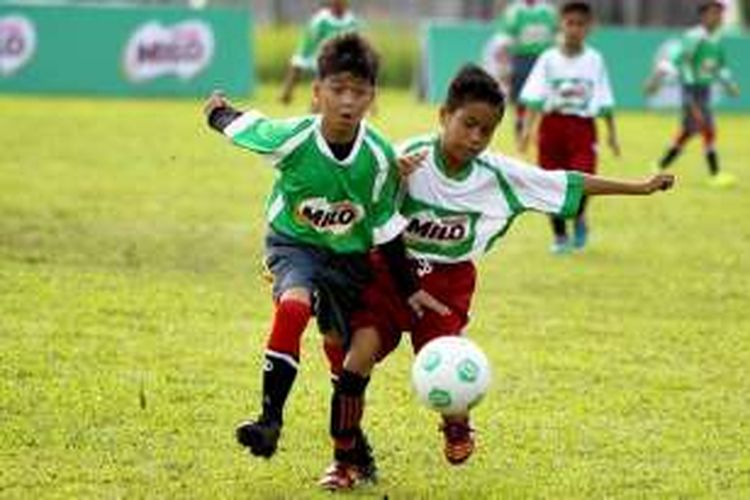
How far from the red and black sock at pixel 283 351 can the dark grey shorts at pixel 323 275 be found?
11cm

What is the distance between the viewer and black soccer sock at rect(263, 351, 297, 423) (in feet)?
20.1

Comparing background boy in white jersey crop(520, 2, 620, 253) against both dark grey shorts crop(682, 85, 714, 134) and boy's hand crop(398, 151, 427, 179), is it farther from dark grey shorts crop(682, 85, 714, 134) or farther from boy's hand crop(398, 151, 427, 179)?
boy's hand crop(398, 151, 427, 179)

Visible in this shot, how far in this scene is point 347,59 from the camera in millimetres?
6219

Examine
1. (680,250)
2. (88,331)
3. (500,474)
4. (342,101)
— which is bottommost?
(680,250)

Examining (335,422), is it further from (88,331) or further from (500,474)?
(88,331)

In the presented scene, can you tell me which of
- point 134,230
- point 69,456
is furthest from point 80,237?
point 69,456

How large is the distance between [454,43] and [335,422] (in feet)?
73.4

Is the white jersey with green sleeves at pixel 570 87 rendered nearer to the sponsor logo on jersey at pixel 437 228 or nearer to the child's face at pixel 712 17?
the child's face at pixel 712 17

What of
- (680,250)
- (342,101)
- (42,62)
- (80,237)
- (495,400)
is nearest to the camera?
(342,101)

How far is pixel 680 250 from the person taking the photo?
1339 centimetres

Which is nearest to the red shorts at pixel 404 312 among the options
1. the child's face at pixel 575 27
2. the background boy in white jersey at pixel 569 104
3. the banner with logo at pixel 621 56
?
the child's face at pixel 575 27

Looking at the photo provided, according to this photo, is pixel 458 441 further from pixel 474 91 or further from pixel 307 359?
pixel 307 359

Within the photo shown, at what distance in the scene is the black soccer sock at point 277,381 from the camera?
6.13 meters

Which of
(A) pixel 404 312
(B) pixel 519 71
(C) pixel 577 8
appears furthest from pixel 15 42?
(A) pixel 404 312
